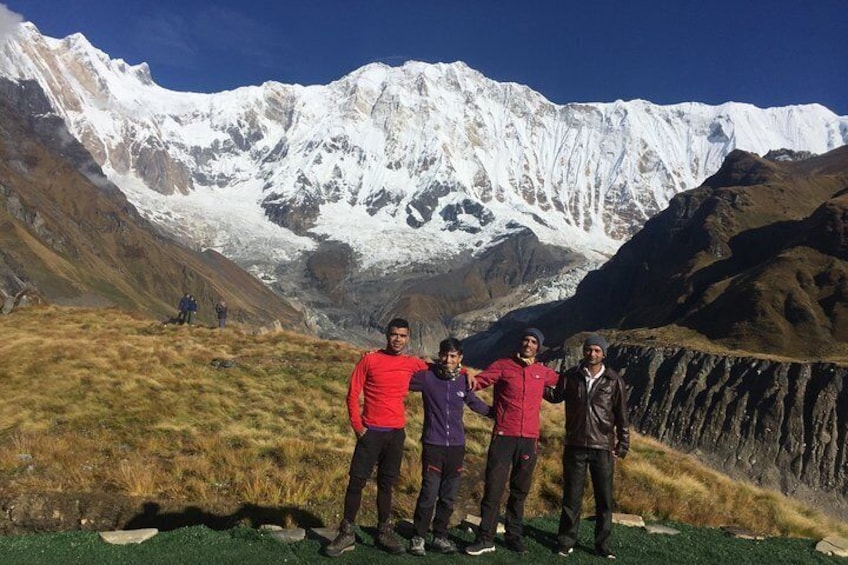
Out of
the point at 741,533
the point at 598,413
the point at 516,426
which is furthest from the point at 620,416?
the point at 741,533

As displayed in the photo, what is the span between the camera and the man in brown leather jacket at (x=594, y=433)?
9977 mm

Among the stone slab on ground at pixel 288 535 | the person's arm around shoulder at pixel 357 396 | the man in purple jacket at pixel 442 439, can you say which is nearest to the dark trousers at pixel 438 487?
the man in purple jacket at pixel 442 439

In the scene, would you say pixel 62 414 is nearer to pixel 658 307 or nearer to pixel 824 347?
pixel 824 347

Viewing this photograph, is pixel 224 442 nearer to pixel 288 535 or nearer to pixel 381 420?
pixel 288 535

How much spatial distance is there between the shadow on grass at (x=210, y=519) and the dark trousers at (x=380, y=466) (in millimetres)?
2125

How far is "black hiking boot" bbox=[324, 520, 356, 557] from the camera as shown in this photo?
29.7 feet

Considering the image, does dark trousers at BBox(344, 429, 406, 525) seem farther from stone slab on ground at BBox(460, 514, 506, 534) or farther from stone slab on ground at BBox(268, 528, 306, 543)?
stone slab on ground at BBox(460, 514, 506, 534)

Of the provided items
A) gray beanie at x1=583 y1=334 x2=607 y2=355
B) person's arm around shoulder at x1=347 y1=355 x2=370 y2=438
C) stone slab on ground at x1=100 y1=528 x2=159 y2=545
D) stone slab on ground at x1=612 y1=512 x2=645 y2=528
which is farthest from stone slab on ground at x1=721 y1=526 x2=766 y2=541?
stone slab on ground at x1=100 y1=528 x2=159 y2=545

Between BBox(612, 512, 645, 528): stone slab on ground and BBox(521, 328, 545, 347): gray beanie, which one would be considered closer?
BBox(521, 328, 545, 347): gray beanie

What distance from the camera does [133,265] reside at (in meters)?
199

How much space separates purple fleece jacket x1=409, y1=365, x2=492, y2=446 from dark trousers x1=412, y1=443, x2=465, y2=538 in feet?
0.49

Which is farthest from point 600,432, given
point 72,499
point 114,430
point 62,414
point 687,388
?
point 687,388

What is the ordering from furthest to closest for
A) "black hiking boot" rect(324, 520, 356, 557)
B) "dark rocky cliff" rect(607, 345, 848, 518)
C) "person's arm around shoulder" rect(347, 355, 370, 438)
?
"dark rocky cliff" rect(607, 345, 848, 518) → "person's arm around shoulder" rect(347, 355, 370, 438) → "black hiking boot" rect(324, 520, 356, 557)

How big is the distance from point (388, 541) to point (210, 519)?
387cm
